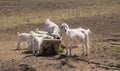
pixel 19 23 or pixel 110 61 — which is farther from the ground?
pixel 19 23

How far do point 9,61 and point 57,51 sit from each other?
2.33 m

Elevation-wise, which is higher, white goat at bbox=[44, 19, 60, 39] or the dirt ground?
white goat at bbox=[44, 19, 60, 39]

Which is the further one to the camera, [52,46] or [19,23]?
[19,23]

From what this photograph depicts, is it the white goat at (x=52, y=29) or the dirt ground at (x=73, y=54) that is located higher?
the white goat at (x=52, y=29)

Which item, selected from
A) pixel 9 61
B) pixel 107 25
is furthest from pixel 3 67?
pixel 107 25

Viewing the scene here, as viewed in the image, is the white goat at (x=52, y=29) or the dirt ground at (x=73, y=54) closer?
the dirt ground at (x=73, y=54)

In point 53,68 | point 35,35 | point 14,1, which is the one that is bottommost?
point 53,68

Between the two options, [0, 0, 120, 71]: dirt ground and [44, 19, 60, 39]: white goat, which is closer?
[0, 0, 120, 71]: dirt ground

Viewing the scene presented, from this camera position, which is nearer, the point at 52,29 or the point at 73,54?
the point at 73,54

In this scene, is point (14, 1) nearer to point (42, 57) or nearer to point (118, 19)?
point (118, 19)

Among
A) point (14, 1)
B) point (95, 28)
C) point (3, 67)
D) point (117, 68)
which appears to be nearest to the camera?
point (117, 68)

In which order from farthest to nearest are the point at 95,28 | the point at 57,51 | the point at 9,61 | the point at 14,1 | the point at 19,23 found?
the point at 14,1
the point at 19,23
the point at 95,28
the point at 57,51
the point at 9,61

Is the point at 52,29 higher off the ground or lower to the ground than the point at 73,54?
higher

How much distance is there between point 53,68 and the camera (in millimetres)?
14484
